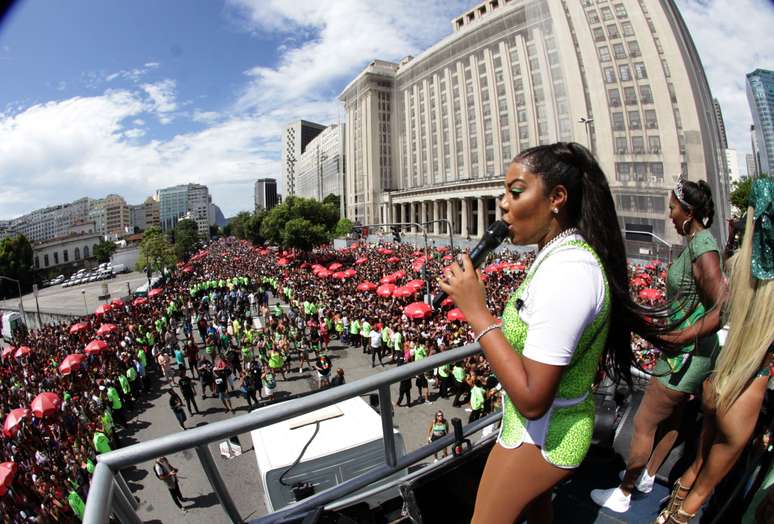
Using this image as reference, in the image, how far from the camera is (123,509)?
142 centimetres

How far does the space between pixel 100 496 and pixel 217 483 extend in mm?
585

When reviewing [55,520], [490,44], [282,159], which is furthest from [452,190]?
[282,159]

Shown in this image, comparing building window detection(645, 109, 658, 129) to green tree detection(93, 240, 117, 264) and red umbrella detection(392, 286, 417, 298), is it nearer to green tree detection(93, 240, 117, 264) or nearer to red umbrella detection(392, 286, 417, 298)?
red umbrella detection(392, 286, 417, 298)

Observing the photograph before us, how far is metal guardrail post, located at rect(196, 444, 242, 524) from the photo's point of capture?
165 centimetres

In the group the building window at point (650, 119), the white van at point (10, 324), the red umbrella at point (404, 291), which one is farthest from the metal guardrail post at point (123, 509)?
the building window at point (650, 119)

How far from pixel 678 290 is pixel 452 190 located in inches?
2559

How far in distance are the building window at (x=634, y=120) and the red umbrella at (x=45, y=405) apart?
43206mm

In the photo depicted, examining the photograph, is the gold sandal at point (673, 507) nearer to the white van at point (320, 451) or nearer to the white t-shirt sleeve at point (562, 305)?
the white t-shirt sleeve at point (562, 305)

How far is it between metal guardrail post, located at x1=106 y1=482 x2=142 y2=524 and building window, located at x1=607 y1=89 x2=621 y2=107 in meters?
43.8

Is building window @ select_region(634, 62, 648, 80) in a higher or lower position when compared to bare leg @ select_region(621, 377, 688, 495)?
higher

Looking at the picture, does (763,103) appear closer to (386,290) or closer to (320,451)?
(386,290)

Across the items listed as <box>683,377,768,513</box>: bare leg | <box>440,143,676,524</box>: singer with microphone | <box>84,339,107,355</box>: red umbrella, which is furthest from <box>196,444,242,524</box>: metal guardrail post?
<box>84,339,107,355</box>: red umbrella

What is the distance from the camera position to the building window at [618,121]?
37.2m

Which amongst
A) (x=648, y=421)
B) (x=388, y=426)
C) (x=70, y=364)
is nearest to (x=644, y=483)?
(x=648, y=421)
